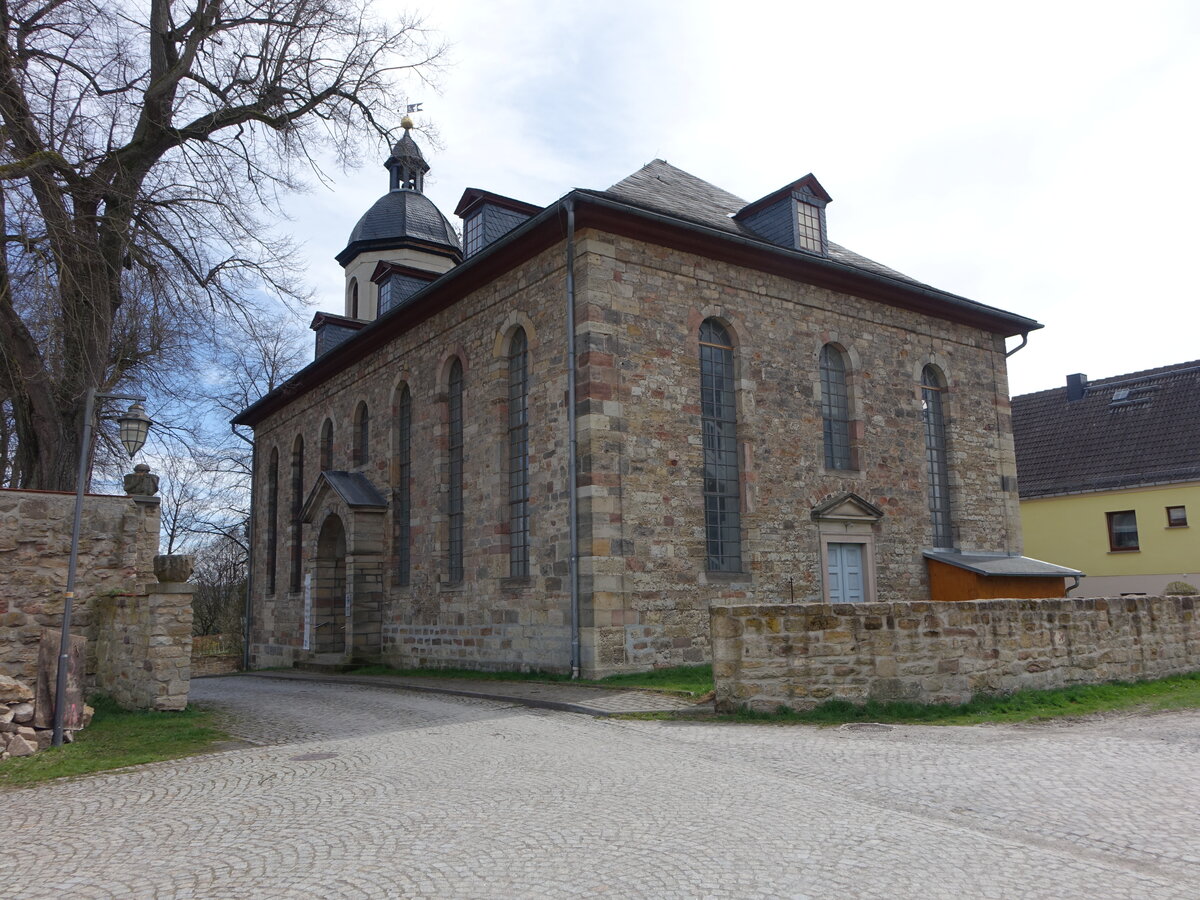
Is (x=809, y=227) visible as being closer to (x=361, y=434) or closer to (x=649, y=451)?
(x=649, y=451)

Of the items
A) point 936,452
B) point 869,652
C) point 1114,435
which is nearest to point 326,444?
point 936,452

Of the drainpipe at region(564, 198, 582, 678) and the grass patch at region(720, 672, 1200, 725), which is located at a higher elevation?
the drainpipe at region(564, 198, 582, 678)

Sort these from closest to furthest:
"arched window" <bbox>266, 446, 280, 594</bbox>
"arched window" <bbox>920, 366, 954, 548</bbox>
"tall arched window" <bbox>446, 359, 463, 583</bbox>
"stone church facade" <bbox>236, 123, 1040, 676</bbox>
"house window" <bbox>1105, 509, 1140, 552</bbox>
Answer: "stone church facade" <bbox>236, 123, 1040, 676</bbox> → "tall arched window" <bbox>446, 359, 463, 583</bbox> → "arched window" <bbox>920, 366, 954, 548</bbox> → "house window" <bbox>1105, 509, 1140, 552</bbox> → "arched window" <bbox>266, 446, 280, 594</bbox>

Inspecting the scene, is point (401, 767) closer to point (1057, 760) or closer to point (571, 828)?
point (571, 828)

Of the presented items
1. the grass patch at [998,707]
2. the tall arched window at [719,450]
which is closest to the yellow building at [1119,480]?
the grass patch at [998,707]

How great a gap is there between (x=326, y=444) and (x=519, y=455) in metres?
9.34

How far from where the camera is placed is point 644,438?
47.6ft

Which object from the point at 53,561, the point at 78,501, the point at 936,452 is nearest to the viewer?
the point at 78,501

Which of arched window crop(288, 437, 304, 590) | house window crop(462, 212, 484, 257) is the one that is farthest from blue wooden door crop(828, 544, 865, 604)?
arched window crop(288, 437, 304, 590)

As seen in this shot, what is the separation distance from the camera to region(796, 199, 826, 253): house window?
1738 centimetres

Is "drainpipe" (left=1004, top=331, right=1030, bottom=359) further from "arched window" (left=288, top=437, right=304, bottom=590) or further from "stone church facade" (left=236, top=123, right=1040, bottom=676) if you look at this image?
"arched window" (left=288, top=437, right=304, bottom=590)

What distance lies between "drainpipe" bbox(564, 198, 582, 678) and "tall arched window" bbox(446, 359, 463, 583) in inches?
166

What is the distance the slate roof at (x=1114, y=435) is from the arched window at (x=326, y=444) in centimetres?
2026

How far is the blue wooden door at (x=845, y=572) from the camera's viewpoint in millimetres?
16531
